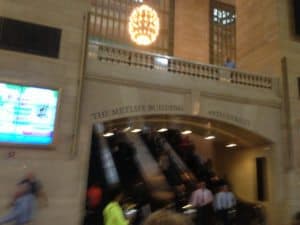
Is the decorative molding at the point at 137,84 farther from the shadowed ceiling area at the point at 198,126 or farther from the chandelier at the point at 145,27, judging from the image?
the chandelier at the point at 145,27

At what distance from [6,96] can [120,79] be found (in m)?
2.86

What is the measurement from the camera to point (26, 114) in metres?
7.50

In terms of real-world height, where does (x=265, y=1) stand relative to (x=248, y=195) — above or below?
above

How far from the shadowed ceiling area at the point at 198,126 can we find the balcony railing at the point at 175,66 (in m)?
1.34

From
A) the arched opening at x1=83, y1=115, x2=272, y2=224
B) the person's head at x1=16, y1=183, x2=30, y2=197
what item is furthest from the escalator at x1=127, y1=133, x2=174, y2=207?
the person's head at x1=16, y1=183, x2=30, y2=197

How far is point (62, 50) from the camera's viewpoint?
27.0ft

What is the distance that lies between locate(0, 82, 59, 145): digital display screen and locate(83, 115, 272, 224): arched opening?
5.34 feet

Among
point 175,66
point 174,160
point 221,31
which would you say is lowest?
point 174,160

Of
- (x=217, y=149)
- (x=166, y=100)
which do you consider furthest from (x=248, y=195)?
(x=166, y=100)

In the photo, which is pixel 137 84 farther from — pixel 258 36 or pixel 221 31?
pixel 221 31

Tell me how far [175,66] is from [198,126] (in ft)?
6.94

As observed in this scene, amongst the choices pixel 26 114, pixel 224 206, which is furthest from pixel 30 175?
pixel 224 206

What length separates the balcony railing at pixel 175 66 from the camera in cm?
904

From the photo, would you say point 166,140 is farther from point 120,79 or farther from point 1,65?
point 1,65
